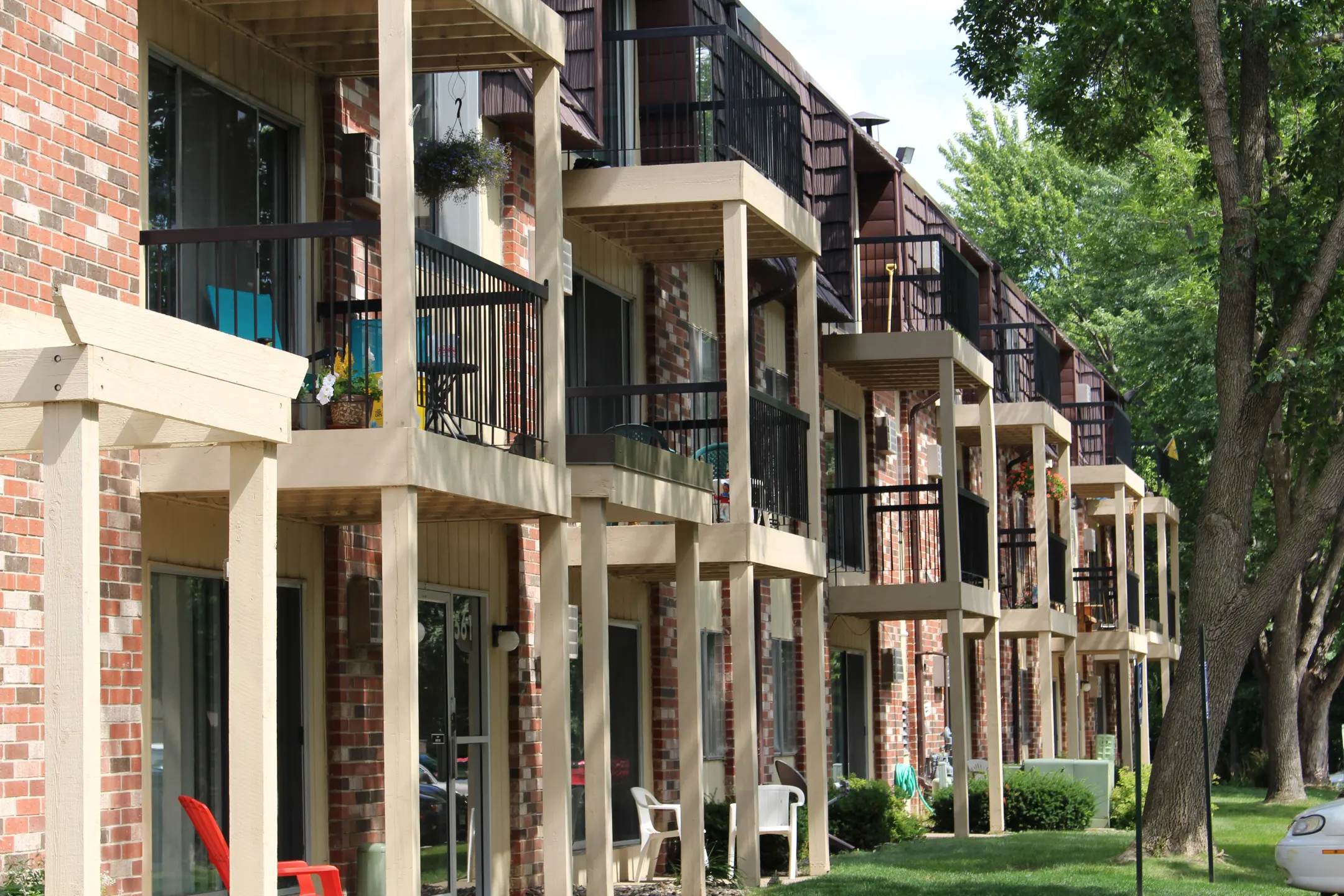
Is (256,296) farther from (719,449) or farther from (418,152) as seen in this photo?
(719,449)

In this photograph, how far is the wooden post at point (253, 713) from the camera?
687 centimetres

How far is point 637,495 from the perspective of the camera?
493 inches

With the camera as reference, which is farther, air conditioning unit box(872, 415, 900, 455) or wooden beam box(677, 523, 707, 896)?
air conditioning unit box(872, 415, 900, 455)

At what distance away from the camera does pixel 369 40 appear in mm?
11008

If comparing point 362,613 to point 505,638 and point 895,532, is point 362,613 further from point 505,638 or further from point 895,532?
point 895,532

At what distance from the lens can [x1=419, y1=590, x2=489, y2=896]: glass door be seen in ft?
41.4

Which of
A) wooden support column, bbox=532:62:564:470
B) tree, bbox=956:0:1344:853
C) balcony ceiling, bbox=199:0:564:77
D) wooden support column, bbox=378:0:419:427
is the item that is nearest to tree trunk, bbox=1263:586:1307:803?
tree, bbox=956:0:1344:853

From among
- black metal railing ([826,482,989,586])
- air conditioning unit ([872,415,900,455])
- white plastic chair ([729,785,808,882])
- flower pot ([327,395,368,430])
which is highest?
air conditioning unit ([872,415,900,455])

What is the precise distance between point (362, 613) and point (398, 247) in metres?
2.89

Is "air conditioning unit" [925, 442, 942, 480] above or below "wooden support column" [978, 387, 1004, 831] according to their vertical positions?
above

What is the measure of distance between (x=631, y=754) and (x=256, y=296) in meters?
6.76

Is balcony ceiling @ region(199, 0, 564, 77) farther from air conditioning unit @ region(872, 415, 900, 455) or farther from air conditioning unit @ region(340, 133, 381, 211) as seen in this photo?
air conditioning unit @ region(872, 415, 900, 455)

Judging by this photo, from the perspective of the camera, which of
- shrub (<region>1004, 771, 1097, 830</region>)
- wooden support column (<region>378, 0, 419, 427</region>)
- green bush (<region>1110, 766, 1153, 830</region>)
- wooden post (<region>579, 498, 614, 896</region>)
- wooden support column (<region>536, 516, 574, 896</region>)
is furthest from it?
green bush (<region>1110, 766, 1153, 830</region>)

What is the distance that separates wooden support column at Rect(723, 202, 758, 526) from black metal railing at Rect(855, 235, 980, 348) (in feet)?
20.4
